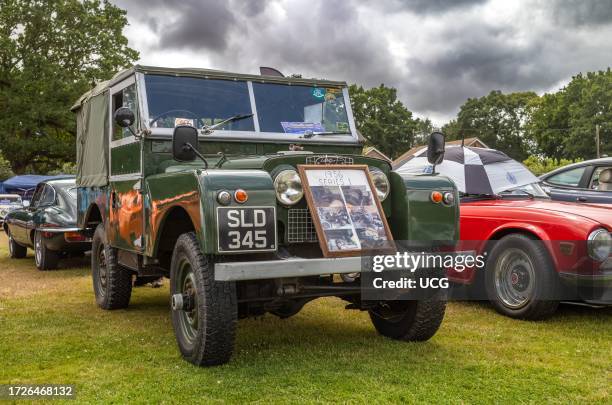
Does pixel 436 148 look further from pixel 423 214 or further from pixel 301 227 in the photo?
pixel 301 227

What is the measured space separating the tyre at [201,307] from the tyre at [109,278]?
2265 millimetres

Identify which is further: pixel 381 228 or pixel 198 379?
pixel 381 228

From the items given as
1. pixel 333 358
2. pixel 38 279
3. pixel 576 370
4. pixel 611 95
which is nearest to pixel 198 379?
pixel 333 358

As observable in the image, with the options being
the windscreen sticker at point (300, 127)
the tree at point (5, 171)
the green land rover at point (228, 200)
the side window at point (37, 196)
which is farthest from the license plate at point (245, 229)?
the tree at point (5, 171)

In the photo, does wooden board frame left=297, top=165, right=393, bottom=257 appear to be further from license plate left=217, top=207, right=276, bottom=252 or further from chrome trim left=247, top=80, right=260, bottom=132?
chrome trim left=247, top=80, right=260, bottom=132

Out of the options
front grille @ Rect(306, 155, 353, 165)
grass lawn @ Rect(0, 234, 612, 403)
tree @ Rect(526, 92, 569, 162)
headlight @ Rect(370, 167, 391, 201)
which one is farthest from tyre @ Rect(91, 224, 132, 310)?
tree @ Rect(526, 92, 569, 162)

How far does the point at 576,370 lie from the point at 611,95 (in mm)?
57096

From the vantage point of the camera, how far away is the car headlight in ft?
15.3

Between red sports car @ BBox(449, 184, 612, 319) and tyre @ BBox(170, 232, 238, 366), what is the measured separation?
2.83m

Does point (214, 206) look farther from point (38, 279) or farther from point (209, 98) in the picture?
point (38, 279)

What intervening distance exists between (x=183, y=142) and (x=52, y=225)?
6.38 m

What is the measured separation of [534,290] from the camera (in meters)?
6.25

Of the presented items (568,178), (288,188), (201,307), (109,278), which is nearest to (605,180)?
(568,178)

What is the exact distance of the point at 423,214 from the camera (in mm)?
4891
